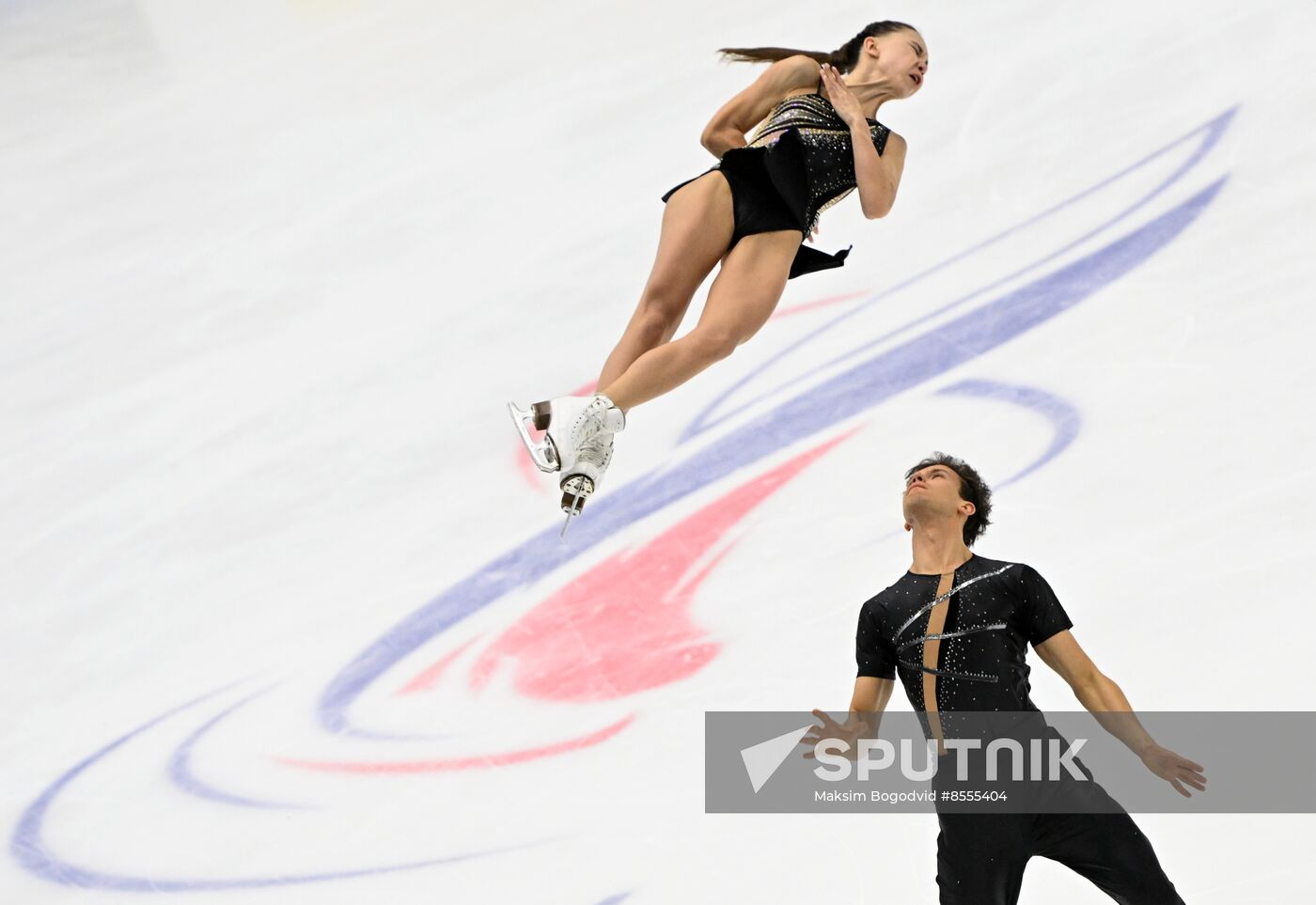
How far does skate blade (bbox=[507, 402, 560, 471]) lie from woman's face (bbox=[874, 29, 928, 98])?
1.35 metres

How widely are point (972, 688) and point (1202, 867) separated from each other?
93 cm

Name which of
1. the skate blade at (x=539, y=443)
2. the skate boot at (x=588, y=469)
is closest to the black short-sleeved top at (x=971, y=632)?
the skate boot at (x=588, y=469)

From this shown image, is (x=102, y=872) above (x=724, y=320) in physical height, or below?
below

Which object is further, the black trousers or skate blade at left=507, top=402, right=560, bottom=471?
skate blade at left=507, top=402, right=560, bottom=471

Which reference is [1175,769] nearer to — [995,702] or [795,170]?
[995,702]

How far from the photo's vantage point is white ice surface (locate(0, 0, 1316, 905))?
397cm

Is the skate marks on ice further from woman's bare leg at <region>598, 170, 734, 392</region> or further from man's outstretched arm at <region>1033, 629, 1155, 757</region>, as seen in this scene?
man's outstretched arm at <region>1033, 629, 1155, 757</region>

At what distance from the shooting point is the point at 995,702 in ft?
9.90

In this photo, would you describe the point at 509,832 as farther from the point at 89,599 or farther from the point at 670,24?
the point at 670,24

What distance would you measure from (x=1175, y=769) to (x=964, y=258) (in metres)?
2.97

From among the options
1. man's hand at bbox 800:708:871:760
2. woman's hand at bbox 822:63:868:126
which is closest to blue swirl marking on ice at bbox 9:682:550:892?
man's hand at bbox 800:708:871:760

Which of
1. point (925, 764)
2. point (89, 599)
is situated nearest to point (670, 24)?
point (89, 599)

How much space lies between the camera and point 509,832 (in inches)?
156

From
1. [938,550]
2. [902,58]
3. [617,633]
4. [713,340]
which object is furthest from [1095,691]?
[617,633]
